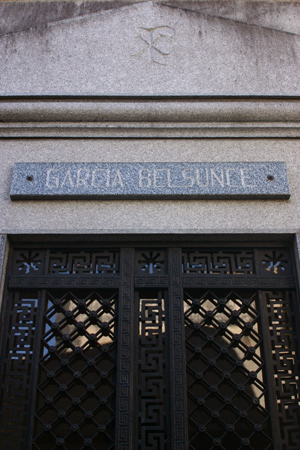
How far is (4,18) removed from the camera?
764 cm

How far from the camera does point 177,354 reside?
559 cm

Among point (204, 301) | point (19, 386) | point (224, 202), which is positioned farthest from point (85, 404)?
point (224, 202)

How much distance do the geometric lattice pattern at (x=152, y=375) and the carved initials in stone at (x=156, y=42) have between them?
3030 millimetres

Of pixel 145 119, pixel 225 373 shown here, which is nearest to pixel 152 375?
pixel 225 373

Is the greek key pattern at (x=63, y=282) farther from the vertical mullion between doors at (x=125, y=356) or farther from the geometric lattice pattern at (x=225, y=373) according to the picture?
the geometric lattice pattern at (x=225, y=373)

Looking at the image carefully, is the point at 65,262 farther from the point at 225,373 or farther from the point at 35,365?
the point at 225,373

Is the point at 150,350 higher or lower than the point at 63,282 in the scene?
lower

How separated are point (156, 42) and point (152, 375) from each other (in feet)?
13.5

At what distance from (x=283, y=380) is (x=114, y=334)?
5.76 feet

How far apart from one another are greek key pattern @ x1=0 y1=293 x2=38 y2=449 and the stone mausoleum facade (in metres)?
0.01

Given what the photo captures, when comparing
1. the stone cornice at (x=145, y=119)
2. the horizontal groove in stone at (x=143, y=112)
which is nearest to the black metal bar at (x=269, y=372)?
the stone cornice at (x=145, y=119)

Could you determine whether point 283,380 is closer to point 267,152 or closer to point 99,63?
point 267,152

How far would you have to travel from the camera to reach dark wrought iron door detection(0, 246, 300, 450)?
17.5 ft

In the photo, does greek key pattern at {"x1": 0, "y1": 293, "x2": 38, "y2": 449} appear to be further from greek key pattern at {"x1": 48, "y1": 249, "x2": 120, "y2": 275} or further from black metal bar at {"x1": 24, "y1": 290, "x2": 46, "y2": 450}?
greek key pattern at {"x1": 48, "y1": 249, "x2": 120, "y2": 275}
